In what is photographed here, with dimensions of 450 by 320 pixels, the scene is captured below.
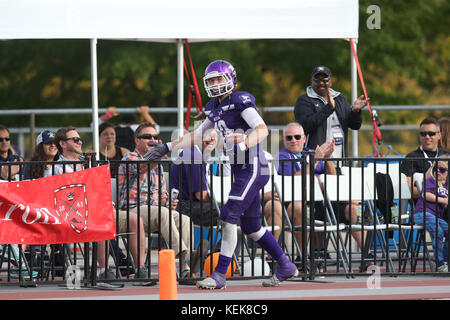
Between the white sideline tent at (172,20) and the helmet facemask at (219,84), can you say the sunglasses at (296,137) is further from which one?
the helmet facemask at (219,84)

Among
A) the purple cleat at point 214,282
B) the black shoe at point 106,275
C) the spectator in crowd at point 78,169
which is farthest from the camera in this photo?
the spectator in crowd at point 78,169

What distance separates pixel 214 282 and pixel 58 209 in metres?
1.76

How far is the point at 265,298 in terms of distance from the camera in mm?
9945

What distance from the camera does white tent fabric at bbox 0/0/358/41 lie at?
12.9 metres

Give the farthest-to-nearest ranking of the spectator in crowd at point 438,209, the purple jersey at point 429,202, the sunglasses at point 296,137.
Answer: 1. the sunglasses at point 296,137
2. the purple jersey at point 429,202
3. the spectator in crowd at point 438,209

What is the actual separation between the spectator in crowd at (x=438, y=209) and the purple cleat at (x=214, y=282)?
9.08 ft

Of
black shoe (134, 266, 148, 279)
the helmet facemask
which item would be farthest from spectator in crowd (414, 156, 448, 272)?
black shoe (134, 266, 148, 279)

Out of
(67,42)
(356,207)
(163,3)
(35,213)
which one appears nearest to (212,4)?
A: (163,3)

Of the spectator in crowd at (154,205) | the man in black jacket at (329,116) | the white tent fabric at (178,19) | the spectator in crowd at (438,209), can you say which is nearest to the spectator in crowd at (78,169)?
the spectator in crowd at (154,205)

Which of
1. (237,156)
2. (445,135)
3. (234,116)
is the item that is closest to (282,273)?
(237,156)

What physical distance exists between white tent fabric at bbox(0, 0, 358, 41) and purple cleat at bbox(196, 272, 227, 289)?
400 centimetres

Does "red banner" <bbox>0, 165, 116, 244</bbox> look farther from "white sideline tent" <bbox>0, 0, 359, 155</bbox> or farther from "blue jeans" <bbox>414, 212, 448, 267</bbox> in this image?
"blue jeans" <bbox>414, 212, 448, 267</bbox>

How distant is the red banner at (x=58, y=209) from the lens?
10570mm
